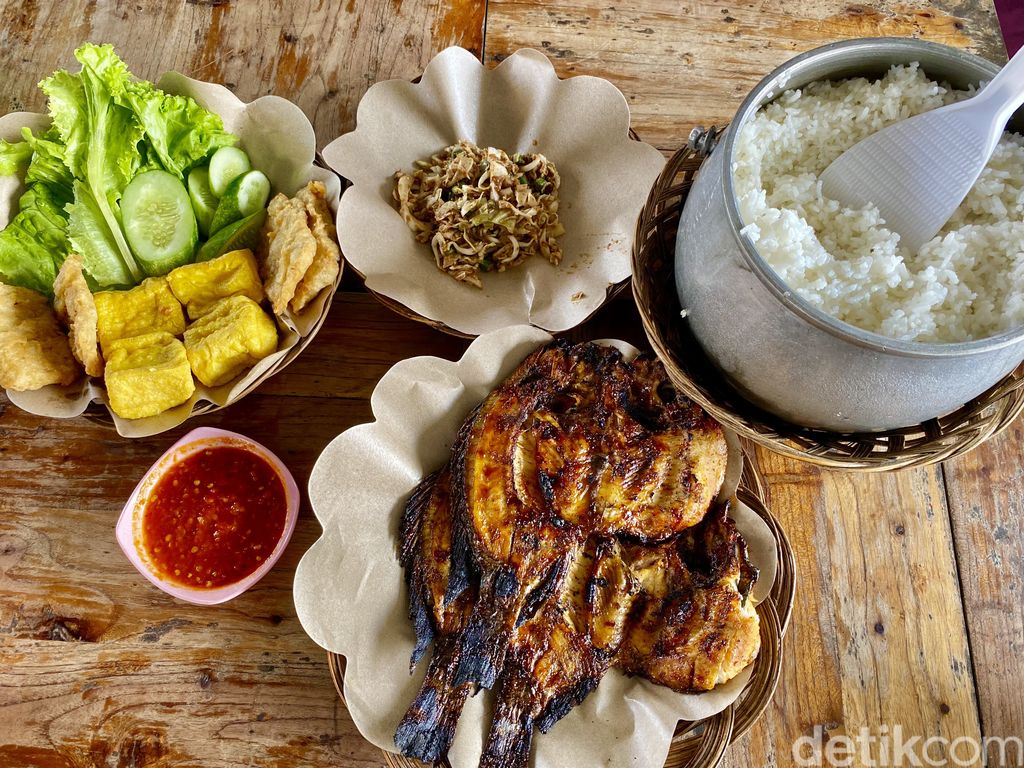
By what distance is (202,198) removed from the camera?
98.0 inches

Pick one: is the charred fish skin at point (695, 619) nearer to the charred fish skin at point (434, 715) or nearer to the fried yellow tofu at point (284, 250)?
the charred fish skin at point (434, 715)

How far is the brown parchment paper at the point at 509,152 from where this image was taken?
2346 millimetres

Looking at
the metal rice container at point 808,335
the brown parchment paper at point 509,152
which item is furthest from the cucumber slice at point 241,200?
the metal rice container at point 808,335

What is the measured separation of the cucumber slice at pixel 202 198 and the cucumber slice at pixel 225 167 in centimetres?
3

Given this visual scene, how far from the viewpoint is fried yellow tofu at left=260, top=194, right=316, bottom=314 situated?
2225 millimetres

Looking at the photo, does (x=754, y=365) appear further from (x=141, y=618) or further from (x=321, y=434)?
(x=141, y=618)

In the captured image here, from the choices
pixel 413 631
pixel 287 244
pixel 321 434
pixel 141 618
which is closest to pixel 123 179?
pixel 287 244

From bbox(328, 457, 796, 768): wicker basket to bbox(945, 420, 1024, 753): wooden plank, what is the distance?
2.20 feet

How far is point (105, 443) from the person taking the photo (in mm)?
2424

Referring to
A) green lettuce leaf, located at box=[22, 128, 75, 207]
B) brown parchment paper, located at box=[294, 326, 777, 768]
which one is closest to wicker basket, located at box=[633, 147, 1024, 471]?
brown parchment paper, located at box=[294, 326, 777, 768]

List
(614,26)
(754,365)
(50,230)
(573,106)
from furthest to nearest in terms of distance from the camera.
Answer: (614,26)
(573,106)
(50,230)
(754,365)

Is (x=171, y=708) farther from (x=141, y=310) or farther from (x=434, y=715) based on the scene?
(x=141, y=310)

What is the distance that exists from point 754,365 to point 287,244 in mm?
1370

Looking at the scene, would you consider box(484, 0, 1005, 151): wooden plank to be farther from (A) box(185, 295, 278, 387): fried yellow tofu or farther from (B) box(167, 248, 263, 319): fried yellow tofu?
(A) box(185, 295, 278, 387): fried yellow tofu
